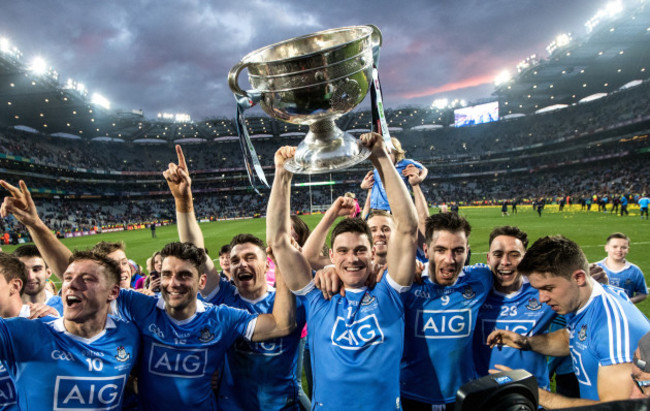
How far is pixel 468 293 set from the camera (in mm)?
2836

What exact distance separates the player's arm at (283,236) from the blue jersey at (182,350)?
1.79 ft

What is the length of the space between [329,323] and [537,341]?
1677 millimetres

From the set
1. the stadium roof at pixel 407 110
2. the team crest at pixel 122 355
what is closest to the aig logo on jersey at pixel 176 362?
the team crest at pixel 122 355

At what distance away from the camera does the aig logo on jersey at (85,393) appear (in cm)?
225

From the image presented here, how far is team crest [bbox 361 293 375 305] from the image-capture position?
2.52m

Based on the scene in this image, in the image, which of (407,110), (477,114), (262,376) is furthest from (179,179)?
(477,114)

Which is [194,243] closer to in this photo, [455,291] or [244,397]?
[244,397]

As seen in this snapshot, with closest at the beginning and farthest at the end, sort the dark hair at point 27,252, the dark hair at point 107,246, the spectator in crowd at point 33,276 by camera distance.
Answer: the dark hair at point 107,246 → the spectator in crowd at point 33,276 → the dark hair at point 27,252

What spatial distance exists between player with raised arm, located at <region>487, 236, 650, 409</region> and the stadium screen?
2686 inches

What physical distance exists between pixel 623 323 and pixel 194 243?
11.1 ft

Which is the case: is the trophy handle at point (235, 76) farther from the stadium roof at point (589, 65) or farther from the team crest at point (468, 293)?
the stadium roof at point (589, 65)

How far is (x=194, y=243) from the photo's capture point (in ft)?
10.6

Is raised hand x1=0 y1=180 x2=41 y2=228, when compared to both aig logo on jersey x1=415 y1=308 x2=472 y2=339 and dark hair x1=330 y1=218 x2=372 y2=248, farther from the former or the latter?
aig logo on jersey x1=415 y1=308 x2=472 y2=339

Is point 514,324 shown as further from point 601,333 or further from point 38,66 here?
point 38,66
